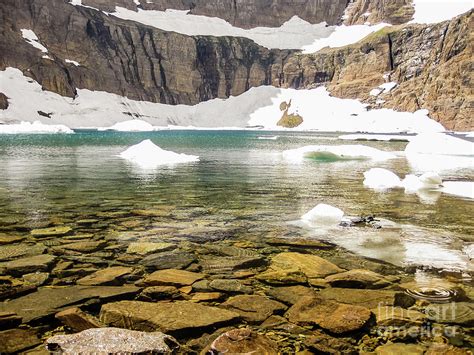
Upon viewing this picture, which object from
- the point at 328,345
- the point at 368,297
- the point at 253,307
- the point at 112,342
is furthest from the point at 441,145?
the point at 112,342

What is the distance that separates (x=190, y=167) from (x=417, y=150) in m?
30.5

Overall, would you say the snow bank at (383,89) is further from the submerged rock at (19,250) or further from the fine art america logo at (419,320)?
the fine art america logo at (419,320)

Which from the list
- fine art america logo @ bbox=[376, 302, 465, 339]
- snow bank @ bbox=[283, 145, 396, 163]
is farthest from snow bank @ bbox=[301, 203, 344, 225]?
snow bank @ bbox=[283, 145, 396, 163]

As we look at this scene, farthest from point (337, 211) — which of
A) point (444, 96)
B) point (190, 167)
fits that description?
point (444, 96)

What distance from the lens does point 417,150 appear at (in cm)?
4816

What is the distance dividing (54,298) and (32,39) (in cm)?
18670

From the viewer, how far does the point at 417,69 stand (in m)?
155

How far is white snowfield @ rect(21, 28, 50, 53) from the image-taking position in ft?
539

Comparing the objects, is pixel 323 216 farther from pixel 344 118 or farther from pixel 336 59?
pixel 336 59

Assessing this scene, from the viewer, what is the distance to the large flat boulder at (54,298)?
575 cm

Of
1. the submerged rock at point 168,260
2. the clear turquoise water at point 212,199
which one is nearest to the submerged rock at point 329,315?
the submerged rock at point 168,260

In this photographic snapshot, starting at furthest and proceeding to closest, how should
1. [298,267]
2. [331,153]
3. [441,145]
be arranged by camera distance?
[441,145]
[331,153]
[298,267]

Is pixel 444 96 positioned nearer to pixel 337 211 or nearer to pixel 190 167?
pixel 190 167

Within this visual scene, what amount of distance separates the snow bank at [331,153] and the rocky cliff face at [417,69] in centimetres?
10686
